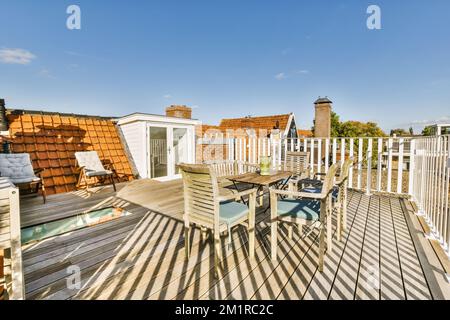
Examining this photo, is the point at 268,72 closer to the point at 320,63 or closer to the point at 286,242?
the point at 320,63

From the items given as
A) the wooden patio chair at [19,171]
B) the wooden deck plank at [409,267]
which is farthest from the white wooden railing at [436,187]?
the wooden patio chair at [19,171]

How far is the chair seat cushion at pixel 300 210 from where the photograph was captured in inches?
80.5

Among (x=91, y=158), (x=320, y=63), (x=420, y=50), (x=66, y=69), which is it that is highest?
(x=320, y=63)

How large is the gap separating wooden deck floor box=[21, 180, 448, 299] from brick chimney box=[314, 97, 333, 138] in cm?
676

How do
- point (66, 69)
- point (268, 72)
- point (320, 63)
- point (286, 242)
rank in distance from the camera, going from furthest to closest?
1. point (268, 72)
2. point (320, 63)
3. point (66, 69)
4. point (286, 242)

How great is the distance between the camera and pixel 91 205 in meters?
3.97

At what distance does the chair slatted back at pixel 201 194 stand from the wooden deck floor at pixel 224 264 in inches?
18.1

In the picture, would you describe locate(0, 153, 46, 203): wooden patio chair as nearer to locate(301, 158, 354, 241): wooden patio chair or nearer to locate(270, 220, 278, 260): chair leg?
locate(270, 220, 278, 260): chair leg

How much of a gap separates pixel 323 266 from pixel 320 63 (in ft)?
36.4

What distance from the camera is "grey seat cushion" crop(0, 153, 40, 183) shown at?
4.11 metres

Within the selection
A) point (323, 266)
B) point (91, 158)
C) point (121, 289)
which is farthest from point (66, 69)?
point (323, 266)

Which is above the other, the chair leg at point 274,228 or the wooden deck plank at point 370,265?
the chair leg at point 274,228

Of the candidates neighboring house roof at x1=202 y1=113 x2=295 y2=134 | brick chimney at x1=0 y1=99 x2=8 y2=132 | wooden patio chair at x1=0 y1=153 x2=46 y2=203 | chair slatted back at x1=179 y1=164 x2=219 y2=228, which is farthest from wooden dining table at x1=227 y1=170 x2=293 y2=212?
neighboring house roof at x1=202 y1=113 x2=295 y2=134

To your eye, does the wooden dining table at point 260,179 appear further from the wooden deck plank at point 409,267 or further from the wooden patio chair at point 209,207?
the wooden deck plank at point 409,267
